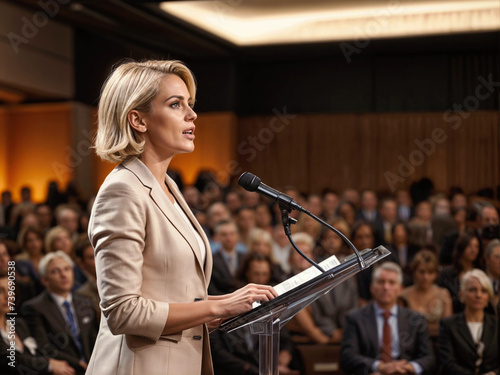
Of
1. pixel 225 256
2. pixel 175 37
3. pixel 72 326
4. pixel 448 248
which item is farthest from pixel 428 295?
pixel 175 37

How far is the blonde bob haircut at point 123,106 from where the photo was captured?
1955 mm

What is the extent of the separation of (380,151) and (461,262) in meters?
8.96

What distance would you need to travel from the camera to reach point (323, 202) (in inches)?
399

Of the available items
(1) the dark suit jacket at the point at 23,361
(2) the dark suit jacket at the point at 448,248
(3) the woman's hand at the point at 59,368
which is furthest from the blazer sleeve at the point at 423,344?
(1) the dark suit jacket at the point at 23,361

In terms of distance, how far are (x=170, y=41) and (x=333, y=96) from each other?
3861 millimetres

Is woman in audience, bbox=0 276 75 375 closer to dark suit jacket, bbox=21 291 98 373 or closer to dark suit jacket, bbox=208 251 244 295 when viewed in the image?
dark suit jacket, bbox=21 291 98 373

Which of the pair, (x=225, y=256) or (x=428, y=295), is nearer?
(x=428, y=295)

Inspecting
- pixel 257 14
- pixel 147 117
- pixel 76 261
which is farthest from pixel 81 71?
pixel 147 117

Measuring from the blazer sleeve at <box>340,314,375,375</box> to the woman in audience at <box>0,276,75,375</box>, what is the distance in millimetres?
1849

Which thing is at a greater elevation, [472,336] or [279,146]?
[279,146]

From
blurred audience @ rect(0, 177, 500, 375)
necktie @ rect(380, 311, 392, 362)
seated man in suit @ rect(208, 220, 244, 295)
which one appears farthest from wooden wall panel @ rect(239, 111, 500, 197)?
necktie @ rect(380, 311, 392, 362)

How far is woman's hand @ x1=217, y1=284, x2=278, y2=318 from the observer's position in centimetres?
186

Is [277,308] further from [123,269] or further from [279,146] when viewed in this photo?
[279,146]

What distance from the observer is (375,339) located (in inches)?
203
